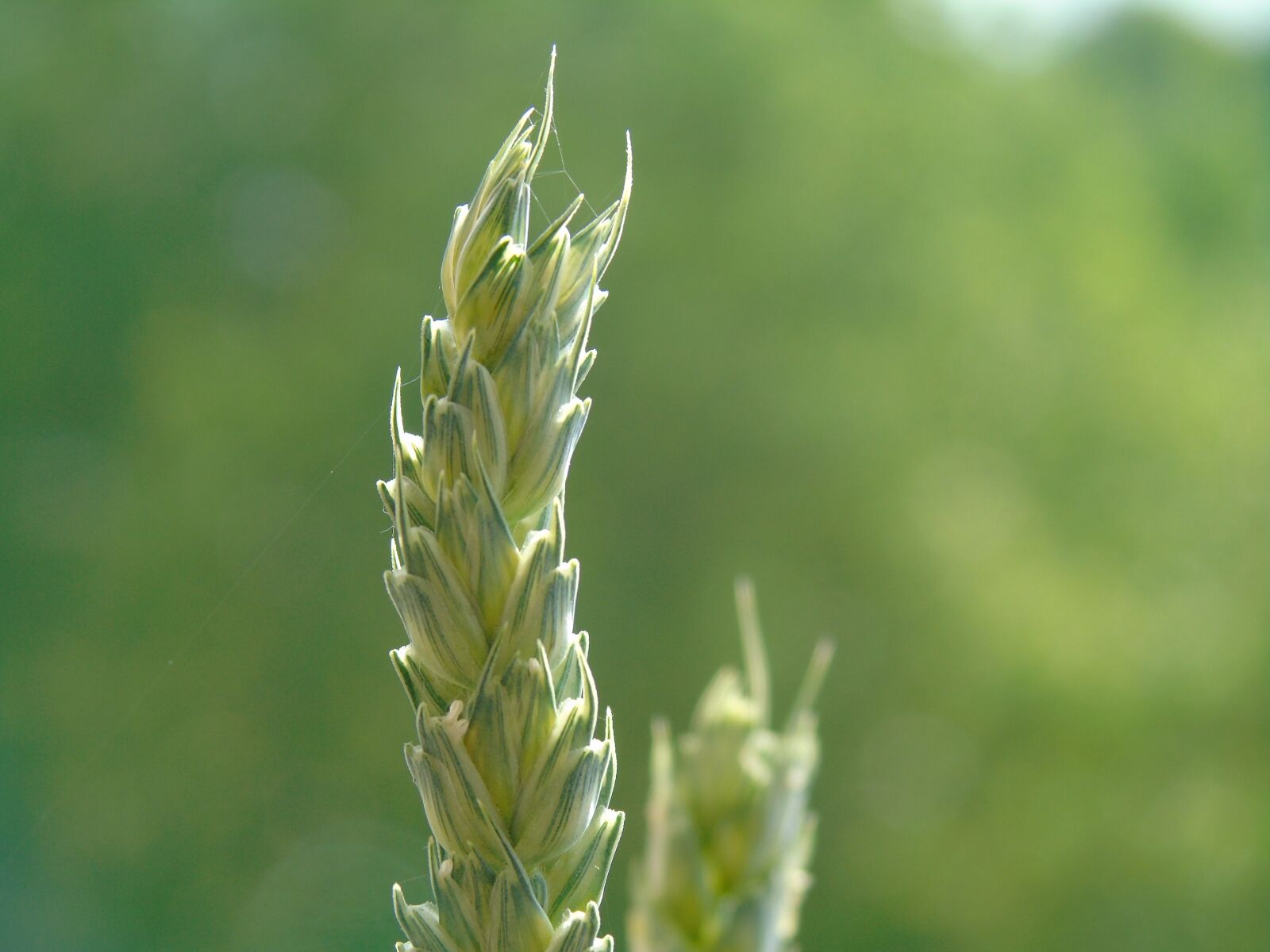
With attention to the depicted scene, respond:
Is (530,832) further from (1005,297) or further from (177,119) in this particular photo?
(1005,297)

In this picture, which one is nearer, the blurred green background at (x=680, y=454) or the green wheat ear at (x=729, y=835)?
the green wheat ear at (x=729, y=835)

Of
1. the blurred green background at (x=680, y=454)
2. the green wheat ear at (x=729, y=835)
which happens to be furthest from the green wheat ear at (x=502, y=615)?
the blurred green background at (x=680, y=454)

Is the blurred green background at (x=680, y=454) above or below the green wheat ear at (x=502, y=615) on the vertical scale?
above

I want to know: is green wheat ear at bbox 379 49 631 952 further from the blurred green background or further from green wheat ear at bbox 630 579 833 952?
the blurred green background

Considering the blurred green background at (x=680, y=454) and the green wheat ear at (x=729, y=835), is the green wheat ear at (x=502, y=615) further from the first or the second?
the blurred green background at (x=680, y=454)

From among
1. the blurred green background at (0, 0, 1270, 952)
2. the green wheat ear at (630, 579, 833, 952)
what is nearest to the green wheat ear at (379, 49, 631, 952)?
the green wheat ear at (630, 579, 833, 952)

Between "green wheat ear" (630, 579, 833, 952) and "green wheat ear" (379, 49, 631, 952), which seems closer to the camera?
"green wheat ear" (379, 49, 631, 952)
